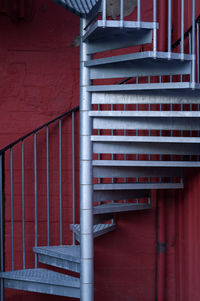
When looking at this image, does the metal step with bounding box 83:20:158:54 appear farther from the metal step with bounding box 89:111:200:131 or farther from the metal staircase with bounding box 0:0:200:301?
the metal step with bounding box 89:111:200:131

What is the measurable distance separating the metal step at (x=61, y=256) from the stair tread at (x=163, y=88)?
4.42ft

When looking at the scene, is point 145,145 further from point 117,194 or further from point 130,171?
point 117,194

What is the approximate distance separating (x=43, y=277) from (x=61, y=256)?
231 mm

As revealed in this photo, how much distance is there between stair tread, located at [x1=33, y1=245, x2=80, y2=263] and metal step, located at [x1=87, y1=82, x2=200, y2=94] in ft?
4.41

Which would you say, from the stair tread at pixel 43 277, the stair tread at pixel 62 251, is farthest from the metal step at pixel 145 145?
the stair tread at pixel 43 277

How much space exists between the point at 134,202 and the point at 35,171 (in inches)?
38.8

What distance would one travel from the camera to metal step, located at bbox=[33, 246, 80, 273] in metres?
3.05

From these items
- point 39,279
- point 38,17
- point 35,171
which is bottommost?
point 39,279

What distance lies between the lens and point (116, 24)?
2498 mm

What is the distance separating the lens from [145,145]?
2967 mm

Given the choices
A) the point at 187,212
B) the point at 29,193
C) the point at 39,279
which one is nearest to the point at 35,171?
the point at 29,193

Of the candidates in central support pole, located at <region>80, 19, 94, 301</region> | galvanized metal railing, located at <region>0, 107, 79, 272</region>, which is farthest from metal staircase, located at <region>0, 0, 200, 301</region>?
galvanized metal railing, located at <region>0, 107, 79, 272</region>

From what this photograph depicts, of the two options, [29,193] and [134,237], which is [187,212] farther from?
[29,193]

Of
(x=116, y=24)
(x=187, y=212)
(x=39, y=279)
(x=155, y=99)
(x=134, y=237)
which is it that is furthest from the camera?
(x=134, y=237)
